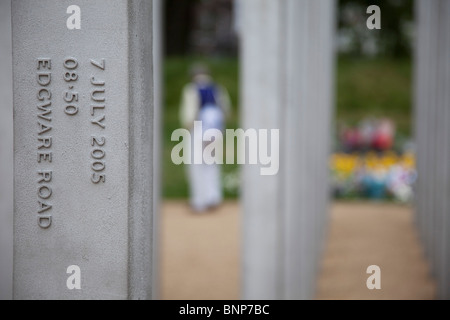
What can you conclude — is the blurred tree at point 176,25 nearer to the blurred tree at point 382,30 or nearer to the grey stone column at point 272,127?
the blurred tree at point 382,30

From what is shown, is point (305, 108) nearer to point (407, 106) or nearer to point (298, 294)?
point (298, 294)

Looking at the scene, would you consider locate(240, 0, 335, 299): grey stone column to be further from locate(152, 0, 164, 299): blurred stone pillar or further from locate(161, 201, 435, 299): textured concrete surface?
locate(161, 201, 435, 299): textured concrete surface

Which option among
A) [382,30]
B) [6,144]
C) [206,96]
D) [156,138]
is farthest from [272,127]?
[382,30]

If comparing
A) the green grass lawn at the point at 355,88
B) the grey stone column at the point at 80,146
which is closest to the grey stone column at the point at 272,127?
the grey stone column at the point at 80,146

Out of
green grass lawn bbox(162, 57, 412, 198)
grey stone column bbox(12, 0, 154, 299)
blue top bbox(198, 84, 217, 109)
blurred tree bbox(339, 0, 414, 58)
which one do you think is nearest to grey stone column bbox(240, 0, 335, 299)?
grey stone column bbox(12, 0, 154, 299)

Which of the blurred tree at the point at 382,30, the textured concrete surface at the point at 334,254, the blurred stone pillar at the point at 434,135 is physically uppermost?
the blurred tree at the point at 382,30

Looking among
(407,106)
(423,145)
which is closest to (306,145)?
(423,145)

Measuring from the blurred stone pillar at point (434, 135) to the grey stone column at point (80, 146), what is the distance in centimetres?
409

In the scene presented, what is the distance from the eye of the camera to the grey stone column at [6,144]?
3.38 metres

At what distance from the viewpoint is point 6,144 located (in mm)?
3572

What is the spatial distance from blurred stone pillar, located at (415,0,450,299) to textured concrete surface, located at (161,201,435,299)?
0.38 meters

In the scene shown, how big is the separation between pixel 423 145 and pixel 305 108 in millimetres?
3681

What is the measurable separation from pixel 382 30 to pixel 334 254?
23681 mm

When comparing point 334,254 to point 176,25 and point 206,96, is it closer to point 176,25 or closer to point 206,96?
point 206,96
